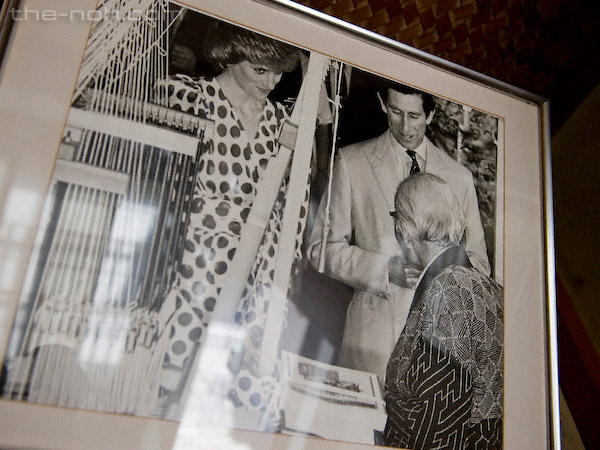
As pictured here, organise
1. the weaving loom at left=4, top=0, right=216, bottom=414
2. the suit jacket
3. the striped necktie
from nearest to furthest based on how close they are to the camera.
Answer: the weaving loom at left=4, top=0, right=216, bottom=414
the suit jacket
the striped necktie

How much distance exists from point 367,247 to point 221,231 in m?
0.26

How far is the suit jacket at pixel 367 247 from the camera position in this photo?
841 millimetres

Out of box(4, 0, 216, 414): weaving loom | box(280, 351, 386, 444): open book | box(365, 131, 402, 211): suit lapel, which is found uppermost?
box(365, 131, 402, 211): suit lapel

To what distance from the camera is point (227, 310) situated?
0.77 metres

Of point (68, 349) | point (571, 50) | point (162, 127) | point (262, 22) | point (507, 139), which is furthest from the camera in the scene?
point (571, 50)

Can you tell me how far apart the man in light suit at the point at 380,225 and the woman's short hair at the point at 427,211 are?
15 millimetres

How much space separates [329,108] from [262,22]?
194 millimetres

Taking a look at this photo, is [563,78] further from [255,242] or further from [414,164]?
[255,242]

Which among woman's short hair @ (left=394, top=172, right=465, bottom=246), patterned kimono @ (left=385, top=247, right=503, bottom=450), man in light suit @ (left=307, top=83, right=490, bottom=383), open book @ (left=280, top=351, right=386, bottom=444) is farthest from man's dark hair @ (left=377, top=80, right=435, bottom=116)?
open book @ (left=280, top=351, right=386, bottom=444)

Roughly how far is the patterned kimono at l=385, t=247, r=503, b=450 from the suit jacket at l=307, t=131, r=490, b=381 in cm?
3

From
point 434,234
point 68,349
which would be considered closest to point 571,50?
point 434,234

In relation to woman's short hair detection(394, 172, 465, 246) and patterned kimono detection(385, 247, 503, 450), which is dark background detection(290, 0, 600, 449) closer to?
patterned kimono detection(385, 247, 503, 450)

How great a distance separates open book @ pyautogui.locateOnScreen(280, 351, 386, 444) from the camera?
0.77m

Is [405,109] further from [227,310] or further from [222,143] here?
[227,310]
